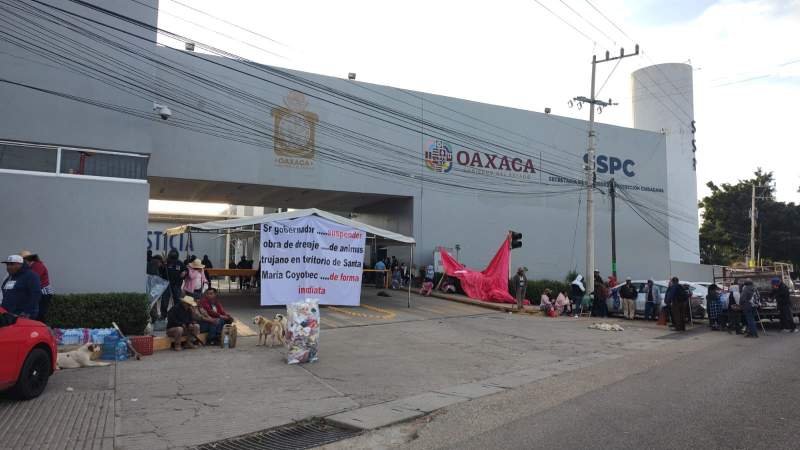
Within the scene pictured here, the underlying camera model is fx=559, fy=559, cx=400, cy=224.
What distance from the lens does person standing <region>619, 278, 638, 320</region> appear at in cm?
1962

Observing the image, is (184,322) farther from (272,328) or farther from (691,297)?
(691,297)

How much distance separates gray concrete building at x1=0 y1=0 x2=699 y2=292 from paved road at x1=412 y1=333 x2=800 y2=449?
35.0 ft

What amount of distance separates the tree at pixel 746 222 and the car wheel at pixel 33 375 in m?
54.4

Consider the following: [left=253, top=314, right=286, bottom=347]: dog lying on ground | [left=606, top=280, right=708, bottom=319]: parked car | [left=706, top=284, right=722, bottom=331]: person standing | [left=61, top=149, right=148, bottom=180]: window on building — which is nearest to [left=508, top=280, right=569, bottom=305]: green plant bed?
[left=606, top=280, right=708, bottom=319]: parked car

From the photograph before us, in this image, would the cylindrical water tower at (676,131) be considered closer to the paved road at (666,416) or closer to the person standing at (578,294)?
the person standing at (578,294)

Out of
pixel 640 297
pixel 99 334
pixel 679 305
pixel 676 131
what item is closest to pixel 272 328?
pixel 99 334

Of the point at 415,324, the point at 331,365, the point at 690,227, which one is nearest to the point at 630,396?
the point at 331,365

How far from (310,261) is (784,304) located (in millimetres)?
13647

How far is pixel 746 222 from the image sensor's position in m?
51.0

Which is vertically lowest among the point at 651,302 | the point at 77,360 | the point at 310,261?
the point at 77,360

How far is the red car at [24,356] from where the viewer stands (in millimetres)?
6461

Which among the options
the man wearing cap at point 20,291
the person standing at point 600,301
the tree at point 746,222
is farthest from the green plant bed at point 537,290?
the tree at point 746,222

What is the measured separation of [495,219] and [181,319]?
72.8 ft

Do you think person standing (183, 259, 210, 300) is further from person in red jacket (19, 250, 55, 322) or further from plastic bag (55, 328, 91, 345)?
person in red jacket (19, 250, 55, 322)
